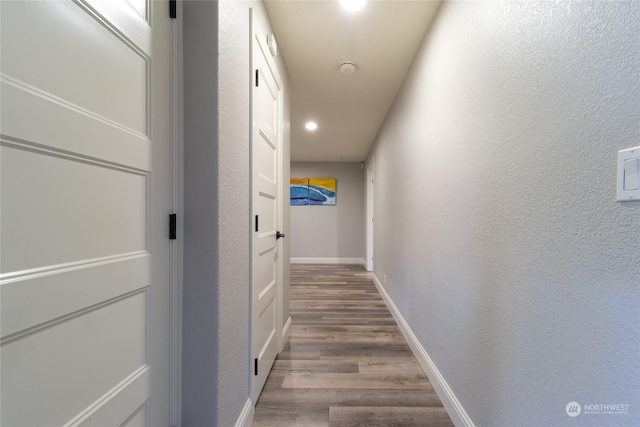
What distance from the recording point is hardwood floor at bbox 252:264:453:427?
1.45m

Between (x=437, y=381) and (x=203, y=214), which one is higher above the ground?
(x=203, y=214)

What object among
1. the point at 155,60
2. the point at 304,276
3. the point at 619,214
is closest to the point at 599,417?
the point at 619,214

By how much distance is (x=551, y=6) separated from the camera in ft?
2.58

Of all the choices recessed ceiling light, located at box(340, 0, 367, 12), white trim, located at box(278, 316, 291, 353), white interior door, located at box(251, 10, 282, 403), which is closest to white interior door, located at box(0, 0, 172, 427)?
white interior door, located at box(251, 10, 282, 403)

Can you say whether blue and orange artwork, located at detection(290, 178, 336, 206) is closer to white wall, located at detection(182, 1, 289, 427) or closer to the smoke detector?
the smoke detector

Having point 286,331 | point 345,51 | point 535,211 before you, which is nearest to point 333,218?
point 286,331

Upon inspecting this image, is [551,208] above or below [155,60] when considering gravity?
below

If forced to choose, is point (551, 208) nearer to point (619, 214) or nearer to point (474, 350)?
point (619, 214)

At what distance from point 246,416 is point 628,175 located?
1.68 m

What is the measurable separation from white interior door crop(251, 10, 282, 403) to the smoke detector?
59cm

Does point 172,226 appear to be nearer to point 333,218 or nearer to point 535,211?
point 535,211

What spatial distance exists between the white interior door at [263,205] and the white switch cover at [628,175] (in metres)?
1.31

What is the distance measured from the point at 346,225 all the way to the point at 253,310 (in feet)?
15.6

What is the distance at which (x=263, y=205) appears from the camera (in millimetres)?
1647
